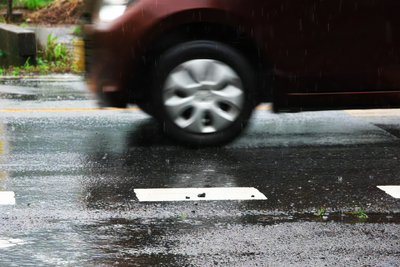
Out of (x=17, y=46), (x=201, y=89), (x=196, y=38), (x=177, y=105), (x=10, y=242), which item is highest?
(x=196, y=38)

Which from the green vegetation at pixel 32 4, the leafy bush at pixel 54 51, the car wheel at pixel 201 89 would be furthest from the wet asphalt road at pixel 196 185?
the green vegetation at pixel 32 4

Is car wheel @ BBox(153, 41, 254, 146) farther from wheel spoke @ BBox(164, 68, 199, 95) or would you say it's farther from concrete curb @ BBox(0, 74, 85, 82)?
concrete curb @ BBox(0, 74, 85, 82)

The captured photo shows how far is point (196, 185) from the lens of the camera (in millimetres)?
4582

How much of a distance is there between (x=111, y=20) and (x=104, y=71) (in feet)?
1.47

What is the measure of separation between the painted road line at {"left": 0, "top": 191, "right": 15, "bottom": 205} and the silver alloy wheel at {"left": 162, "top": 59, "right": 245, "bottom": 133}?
1.75m

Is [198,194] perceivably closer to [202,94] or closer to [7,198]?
[7,198]

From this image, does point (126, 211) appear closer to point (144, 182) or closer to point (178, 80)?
point (144, 182)

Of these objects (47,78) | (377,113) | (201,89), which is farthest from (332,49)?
(47,78)

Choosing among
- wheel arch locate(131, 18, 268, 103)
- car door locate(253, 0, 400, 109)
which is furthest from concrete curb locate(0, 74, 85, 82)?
car door locate(253, 0, 400, 109)

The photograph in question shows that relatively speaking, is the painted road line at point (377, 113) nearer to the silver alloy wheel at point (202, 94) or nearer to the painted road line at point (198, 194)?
the silver alloy wheel at point (202, 94)

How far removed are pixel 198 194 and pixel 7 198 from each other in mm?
1267

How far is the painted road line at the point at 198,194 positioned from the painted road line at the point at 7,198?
815 mm

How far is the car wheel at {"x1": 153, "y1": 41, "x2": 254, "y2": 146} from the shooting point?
5512 millimetres

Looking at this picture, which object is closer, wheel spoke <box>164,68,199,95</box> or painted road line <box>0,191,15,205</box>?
painted road line <box>0,191,15,205</box>
